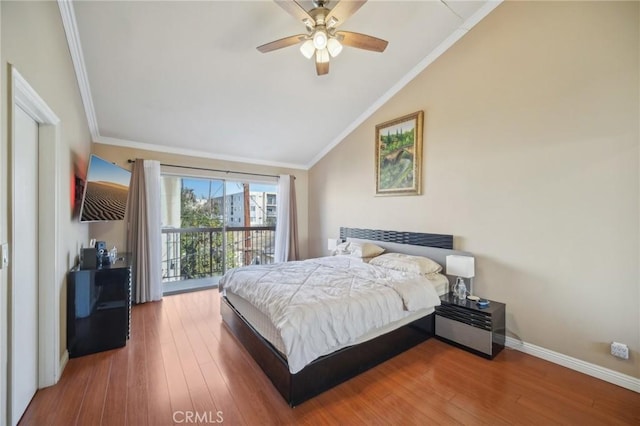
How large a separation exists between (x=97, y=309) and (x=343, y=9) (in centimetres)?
348

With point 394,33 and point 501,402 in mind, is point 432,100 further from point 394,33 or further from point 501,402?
point 501,402

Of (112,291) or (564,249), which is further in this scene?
(112,291)

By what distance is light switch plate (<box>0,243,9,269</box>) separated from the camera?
133 cm

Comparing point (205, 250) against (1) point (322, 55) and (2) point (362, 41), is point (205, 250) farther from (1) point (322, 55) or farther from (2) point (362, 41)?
(2) point (362, 41)

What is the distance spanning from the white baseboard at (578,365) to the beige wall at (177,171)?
4.05 metres

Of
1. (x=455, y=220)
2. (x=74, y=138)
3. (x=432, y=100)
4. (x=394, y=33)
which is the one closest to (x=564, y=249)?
(x=455, y=220)

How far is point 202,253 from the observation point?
5070 millimetres

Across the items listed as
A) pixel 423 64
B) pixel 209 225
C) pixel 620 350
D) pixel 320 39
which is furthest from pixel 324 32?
pixel 209 225

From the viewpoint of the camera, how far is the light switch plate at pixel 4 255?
133 centimetres

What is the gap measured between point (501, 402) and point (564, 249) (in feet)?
4.89

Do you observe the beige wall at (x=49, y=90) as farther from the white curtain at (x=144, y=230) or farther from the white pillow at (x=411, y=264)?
the white pillow at (x=411, y=264)

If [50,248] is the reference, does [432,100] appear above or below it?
above

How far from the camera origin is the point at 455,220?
3.22 metres

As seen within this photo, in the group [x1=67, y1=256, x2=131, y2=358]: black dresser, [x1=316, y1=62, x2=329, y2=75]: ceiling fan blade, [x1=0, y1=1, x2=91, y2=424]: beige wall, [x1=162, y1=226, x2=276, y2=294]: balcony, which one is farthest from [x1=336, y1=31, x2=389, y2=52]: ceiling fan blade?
[x1=162, y1=226, x2=276, y2=294]: balcony
